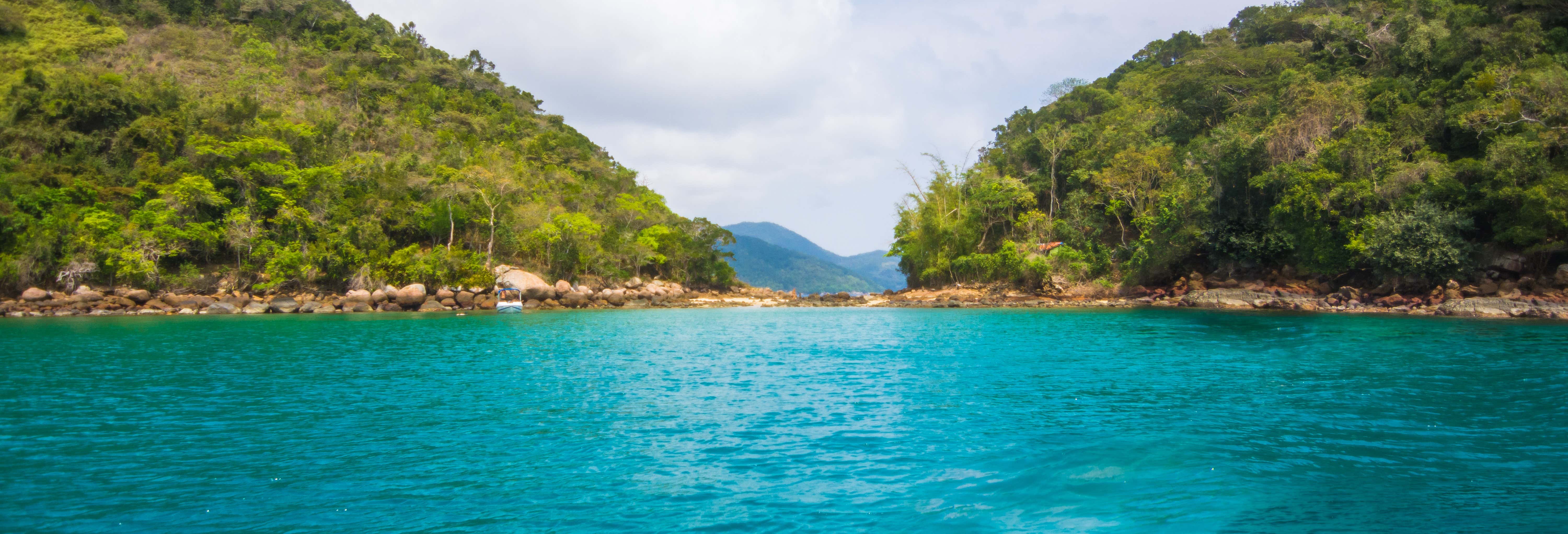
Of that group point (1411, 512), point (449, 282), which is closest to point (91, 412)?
point (1411, 512)

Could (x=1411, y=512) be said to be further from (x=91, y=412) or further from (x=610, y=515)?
(x=91, y=412)

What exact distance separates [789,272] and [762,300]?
11536cm

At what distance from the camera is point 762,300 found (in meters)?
53.3

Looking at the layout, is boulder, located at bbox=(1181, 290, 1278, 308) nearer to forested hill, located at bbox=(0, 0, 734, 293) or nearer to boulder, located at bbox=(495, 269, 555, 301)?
forested hill, located at bbox=(0, 0, 734, 293)

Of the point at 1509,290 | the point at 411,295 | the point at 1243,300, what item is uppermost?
the point at 1509,290

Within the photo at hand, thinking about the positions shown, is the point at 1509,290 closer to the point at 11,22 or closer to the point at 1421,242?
the point at 1421,242

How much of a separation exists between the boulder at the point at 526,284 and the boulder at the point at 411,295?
4.49m

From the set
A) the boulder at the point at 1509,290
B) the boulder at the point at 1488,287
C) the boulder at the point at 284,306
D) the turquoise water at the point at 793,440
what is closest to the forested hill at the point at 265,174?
the boulder at the point at 284,306

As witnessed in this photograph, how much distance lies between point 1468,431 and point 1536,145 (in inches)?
936

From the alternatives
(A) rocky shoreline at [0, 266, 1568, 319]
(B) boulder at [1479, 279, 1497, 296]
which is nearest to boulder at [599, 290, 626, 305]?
(A) rocky shoreline at [0, 266, 1568, 319]

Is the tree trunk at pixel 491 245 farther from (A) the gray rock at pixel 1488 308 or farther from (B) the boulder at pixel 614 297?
(A) the gray rock at pixel 1488 308

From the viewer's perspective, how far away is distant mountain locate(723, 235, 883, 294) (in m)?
158

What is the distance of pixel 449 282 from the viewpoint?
4047cm

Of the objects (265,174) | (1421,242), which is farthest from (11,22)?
(1421,242)
